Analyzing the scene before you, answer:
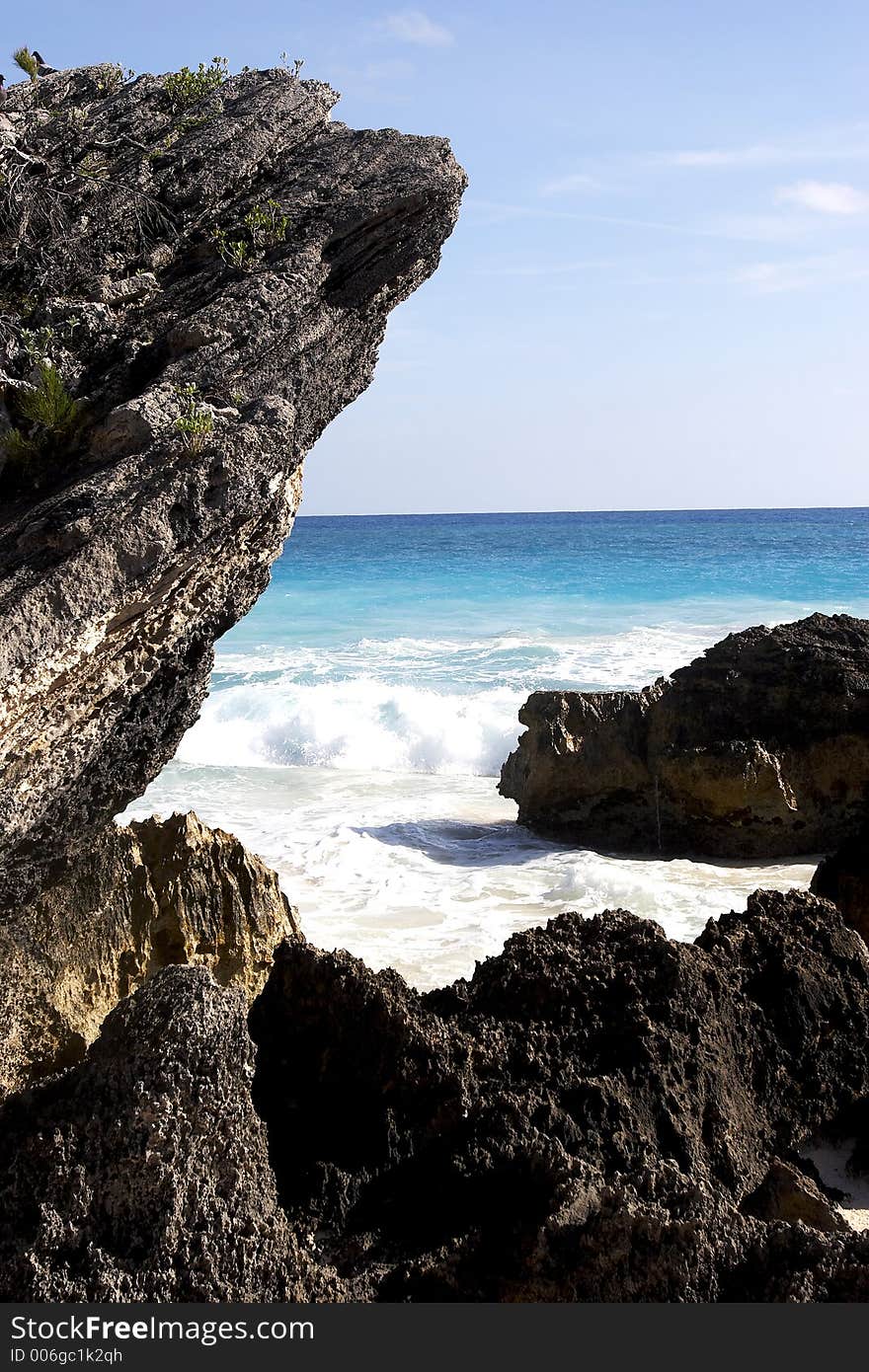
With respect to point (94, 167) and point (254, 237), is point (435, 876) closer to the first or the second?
point (254, 237)

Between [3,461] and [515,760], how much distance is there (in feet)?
22.1

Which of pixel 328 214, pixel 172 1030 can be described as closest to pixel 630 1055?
pixel 172 1030

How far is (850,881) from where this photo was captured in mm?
5461

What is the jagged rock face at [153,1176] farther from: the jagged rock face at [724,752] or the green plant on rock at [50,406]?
the jagged rock face at [724,752]

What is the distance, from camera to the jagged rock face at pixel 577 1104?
2680 millimetres

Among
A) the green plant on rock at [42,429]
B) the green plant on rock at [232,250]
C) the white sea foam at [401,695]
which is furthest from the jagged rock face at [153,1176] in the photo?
the white sea foam at [401,695]

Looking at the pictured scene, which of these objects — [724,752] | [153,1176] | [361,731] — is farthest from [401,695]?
[153,1176]

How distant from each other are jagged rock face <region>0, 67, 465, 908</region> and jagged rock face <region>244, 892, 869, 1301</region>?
3.47ft

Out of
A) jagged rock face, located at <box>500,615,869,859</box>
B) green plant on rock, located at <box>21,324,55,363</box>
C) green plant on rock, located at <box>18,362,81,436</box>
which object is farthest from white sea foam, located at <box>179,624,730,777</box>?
green plant on rock, located at <box>18,362,81,436</box>

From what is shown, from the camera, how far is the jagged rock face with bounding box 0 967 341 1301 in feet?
8.41

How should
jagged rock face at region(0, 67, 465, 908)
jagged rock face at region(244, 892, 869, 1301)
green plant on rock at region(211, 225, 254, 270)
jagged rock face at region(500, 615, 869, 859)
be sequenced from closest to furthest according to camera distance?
jagged rock face at region(244, 892, 869, 1301), jagged rock face at region(0, 67, 465, 908), green plant on rock at region(211, 225, 254, 270), jagged rock face at region(500, 615, 869, 859)

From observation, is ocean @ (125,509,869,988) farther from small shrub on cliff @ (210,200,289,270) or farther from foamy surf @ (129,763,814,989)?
small shrub on cliff @ (210,200,289,270)

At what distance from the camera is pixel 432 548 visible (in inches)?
2083

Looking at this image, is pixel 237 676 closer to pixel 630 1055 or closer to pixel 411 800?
pixel 411 800
